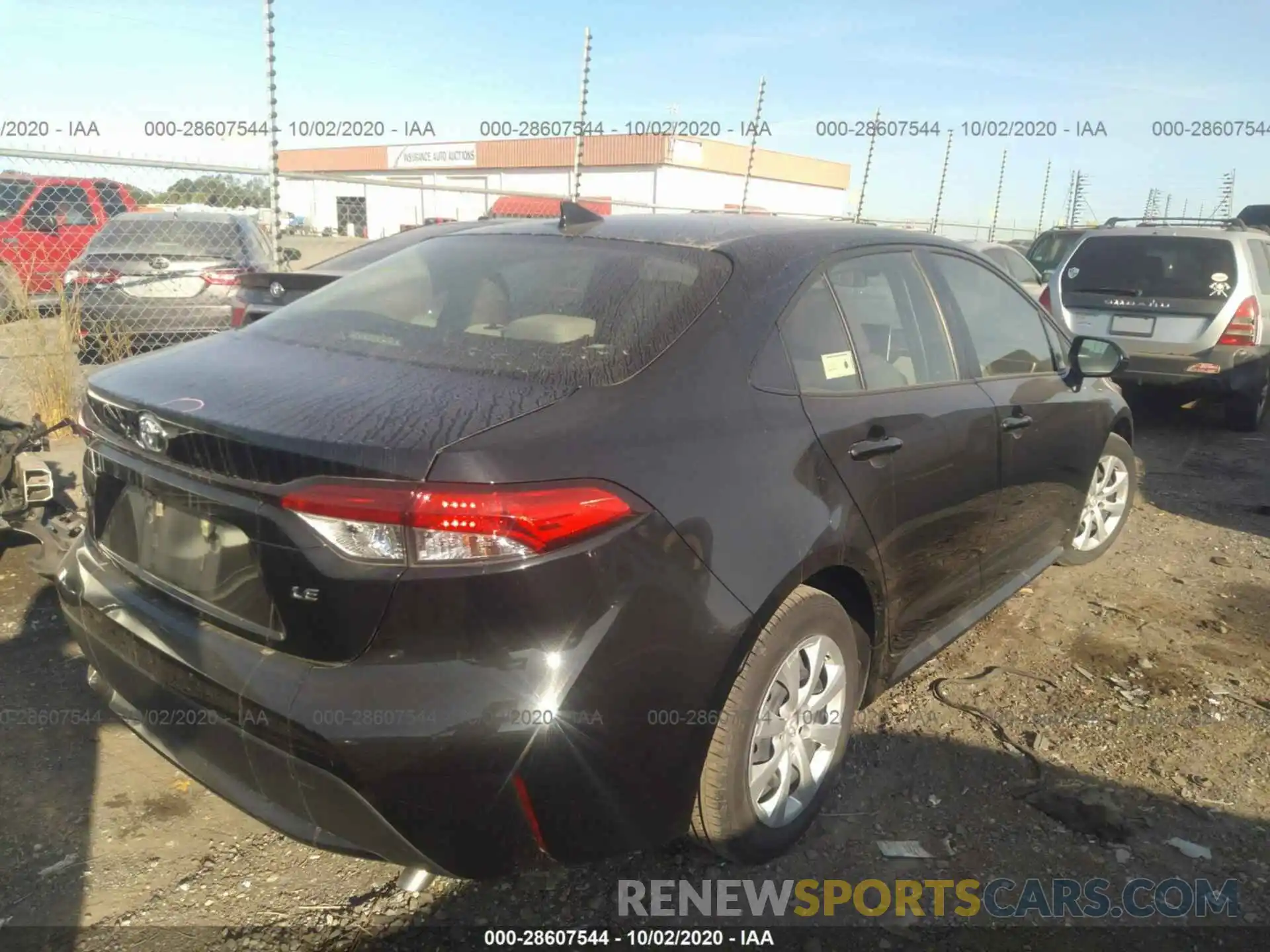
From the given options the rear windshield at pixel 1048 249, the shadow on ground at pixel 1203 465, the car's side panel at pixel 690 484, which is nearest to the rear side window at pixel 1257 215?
the rear windshield at pixel 1048 249

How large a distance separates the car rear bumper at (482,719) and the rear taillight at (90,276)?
5.89 metres

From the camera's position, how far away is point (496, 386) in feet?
6.79

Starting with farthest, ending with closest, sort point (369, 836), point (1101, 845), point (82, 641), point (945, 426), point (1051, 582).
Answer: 1. point (1051, 582)
2. point (945, 426)
3. point (1101, 845)
4. point (82, 641)
5. point (369, 836)

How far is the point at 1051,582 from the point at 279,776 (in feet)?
13.0

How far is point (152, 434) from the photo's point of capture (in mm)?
2072

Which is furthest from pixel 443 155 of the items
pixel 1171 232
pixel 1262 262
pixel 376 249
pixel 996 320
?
pixel 996 320

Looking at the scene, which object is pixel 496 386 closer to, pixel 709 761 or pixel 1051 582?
pixel 709 761

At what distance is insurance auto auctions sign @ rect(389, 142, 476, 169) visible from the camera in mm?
39281

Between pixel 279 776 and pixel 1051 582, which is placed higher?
pixel 279 776

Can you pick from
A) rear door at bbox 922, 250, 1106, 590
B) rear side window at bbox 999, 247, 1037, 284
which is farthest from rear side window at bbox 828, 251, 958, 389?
rear side window at bbox 999, 247, 1037, 284

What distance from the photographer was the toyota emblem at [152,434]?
2.05m

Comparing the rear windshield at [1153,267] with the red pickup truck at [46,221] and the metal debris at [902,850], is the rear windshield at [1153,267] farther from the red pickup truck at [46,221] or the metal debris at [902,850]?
the red pickup truck at [46,221]

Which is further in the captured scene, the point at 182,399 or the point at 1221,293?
the point at 1221,293

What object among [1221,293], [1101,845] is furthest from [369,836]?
[1221,293]
